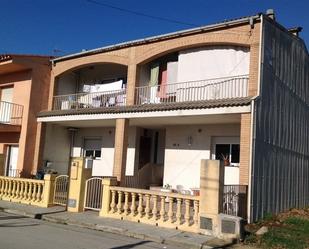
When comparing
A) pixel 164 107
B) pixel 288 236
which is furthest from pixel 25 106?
pixel 288 236

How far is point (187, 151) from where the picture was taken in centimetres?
1856

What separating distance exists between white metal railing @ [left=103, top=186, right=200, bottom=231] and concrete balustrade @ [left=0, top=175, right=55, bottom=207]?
2.92 metres

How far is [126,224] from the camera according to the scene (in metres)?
12.7

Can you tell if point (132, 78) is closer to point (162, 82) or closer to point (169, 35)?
point (162, 82)

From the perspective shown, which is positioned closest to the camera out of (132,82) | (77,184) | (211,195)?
(211,195)

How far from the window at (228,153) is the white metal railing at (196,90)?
2228 millimetres

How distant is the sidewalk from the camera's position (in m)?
10.7

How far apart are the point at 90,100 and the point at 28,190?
6521 mm

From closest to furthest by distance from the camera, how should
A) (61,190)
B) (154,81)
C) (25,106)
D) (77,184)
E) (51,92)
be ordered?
(77,184) → (61,190) → (154,81) → (25,106) → (51,92)

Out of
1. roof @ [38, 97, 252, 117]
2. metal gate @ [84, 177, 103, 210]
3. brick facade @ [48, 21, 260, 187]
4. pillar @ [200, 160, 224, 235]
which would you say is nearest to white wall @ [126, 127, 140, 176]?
roof @ [38, 97, 252, 117]

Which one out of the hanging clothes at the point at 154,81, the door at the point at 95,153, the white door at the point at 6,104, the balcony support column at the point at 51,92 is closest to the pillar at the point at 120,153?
the hanging clothes at the point at 154,81

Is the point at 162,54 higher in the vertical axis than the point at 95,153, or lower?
higher

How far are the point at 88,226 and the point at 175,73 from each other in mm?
8443

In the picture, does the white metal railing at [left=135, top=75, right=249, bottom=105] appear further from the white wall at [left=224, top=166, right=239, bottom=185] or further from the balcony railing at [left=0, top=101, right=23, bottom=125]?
the balcony railing at [left=0, top=101, right=23, bottom=125]
